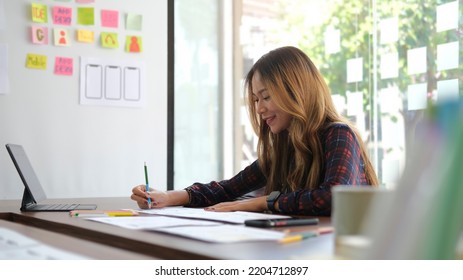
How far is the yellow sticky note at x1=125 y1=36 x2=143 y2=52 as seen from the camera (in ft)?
9.74

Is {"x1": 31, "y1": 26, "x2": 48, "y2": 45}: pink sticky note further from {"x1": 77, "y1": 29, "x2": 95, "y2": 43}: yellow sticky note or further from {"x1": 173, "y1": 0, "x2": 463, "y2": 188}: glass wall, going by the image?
{"x1": 173, "y1": 0, "x2": 463, "y2": 188}: glass wall

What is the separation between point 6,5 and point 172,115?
38.8 inches

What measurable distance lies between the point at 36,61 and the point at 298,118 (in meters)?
1.52

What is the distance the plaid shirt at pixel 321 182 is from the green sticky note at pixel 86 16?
1.35 meters

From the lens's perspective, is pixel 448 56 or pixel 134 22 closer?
pixel 448 56

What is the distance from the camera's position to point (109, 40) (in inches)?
114

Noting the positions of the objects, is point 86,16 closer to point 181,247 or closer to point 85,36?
point 85,36

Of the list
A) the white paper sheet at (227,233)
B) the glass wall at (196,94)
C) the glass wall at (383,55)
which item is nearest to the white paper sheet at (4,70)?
the glass wall at (196,94)

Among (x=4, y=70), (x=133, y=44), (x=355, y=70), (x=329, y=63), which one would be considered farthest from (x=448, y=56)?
(x=4, y=70)

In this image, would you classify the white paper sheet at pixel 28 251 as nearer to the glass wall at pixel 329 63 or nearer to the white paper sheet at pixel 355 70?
the glass wall at pixel 329 63

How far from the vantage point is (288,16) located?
3.45 metres

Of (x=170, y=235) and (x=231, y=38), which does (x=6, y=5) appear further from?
(x=170, y=235)
